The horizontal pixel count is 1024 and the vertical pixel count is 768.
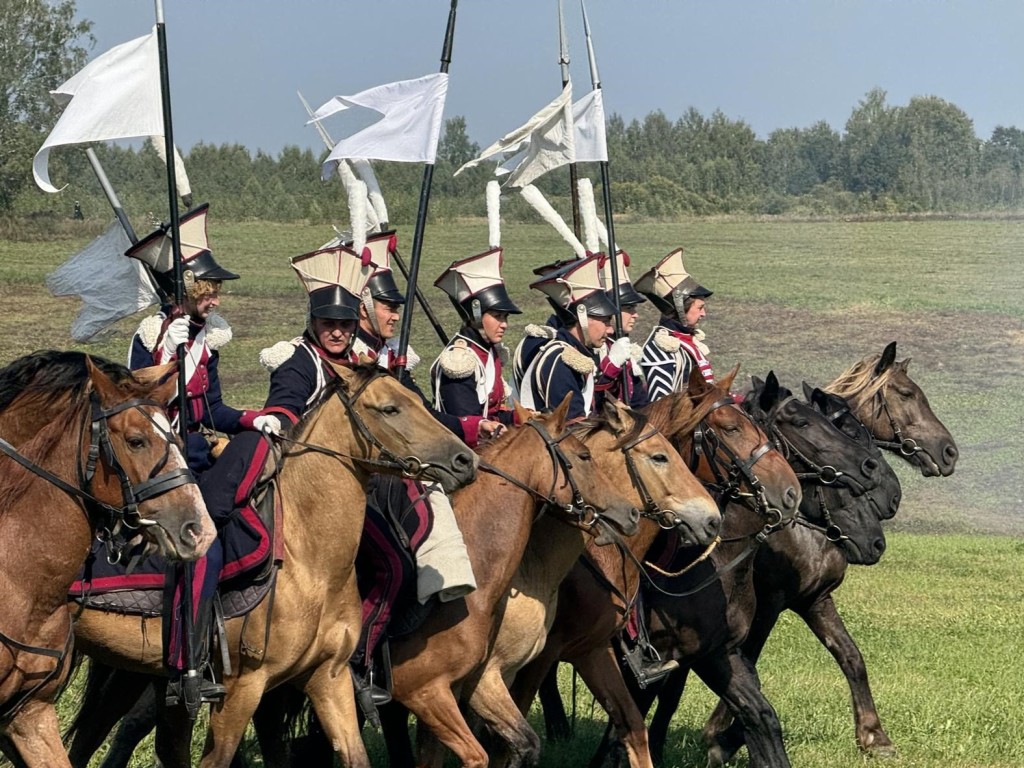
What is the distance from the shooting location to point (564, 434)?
26.7 ft

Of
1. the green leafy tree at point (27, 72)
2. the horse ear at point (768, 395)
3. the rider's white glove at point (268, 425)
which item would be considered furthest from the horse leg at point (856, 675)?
the green leafy tree at point (27, 72)

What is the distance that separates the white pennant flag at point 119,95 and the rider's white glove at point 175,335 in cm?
102

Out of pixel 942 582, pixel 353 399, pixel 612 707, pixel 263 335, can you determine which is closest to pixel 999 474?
pixel 942 582

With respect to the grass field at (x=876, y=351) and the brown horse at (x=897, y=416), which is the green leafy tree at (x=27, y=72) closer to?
the grass field at (x=876, y=351)

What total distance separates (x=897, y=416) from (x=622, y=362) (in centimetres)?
240

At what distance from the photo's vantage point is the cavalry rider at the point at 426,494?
755cm

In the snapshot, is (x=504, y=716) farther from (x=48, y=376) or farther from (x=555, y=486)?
(x=48, y=376)

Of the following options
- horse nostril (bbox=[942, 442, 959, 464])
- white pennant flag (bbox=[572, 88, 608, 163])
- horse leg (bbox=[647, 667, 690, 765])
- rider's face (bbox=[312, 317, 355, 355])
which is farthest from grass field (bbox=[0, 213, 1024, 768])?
rider's face (bbox=[312, 317, 355, 355])

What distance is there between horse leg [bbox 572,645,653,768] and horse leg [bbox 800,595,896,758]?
2068mm

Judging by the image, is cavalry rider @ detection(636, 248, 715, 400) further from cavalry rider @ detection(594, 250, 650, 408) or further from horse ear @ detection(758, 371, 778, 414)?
horse ear @ detection(758, 371, 778, 414)

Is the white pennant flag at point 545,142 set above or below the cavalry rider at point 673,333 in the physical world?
above

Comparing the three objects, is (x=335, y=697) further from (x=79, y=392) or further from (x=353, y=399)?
(x=79, y=392)

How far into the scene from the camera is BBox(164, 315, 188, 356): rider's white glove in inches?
304

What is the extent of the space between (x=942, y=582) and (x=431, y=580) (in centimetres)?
1034
